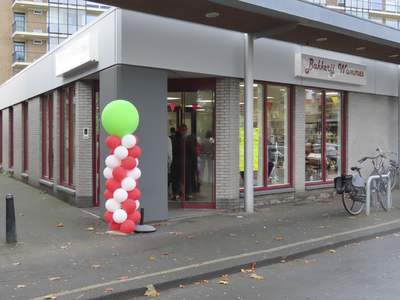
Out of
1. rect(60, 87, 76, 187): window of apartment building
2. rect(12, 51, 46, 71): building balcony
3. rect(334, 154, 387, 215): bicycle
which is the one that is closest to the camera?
rect(334, 154, 387, 215): bicycle

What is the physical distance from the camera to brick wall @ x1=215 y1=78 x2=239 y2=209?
32.3 feet

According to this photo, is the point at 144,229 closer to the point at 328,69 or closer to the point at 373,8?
the point at 328,69

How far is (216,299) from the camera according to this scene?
15.4 ft

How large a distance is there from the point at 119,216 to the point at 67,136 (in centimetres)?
524

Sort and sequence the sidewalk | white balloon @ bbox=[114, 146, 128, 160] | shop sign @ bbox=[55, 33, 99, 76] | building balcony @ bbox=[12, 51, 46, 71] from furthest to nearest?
1. building balcony @ bbox=[12, 51, 46, 71]
2. shop sign @ bbox=[55, 33, 99, 76]
3. white balloon @ bbox=[114, 146, 128, 160]
4. the sidewalk

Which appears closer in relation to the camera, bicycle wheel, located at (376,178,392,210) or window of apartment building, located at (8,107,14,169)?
bicycle wheel, located at (376,178,392,210)

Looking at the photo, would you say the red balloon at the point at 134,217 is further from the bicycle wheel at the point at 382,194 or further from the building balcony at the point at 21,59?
the building balcony at the point at 21,59

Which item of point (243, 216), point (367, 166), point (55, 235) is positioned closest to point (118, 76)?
point (55, 235)

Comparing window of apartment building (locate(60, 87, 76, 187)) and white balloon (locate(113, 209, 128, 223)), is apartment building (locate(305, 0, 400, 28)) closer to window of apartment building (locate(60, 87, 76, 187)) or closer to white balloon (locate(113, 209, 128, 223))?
window of apartment building (locate(60, 87, 76, 187))

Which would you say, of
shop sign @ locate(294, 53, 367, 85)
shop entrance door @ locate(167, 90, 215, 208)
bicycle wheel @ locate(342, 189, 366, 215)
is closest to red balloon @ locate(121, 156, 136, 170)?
shop entrance door @ locate(167, 90, 215, 208)

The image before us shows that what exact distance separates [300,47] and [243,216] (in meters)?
5.13

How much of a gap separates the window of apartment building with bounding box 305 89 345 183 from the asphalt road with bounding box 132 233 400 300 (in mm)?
5800

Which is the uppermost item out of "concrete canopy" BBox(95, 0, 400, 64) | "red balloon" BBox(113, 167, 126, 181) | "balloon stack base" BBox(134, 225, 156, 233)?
"concrete canopy" BBox(95, 0, 400, 64)

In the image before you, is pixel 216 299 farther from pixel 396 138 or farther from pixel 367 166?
pixel 396 138
